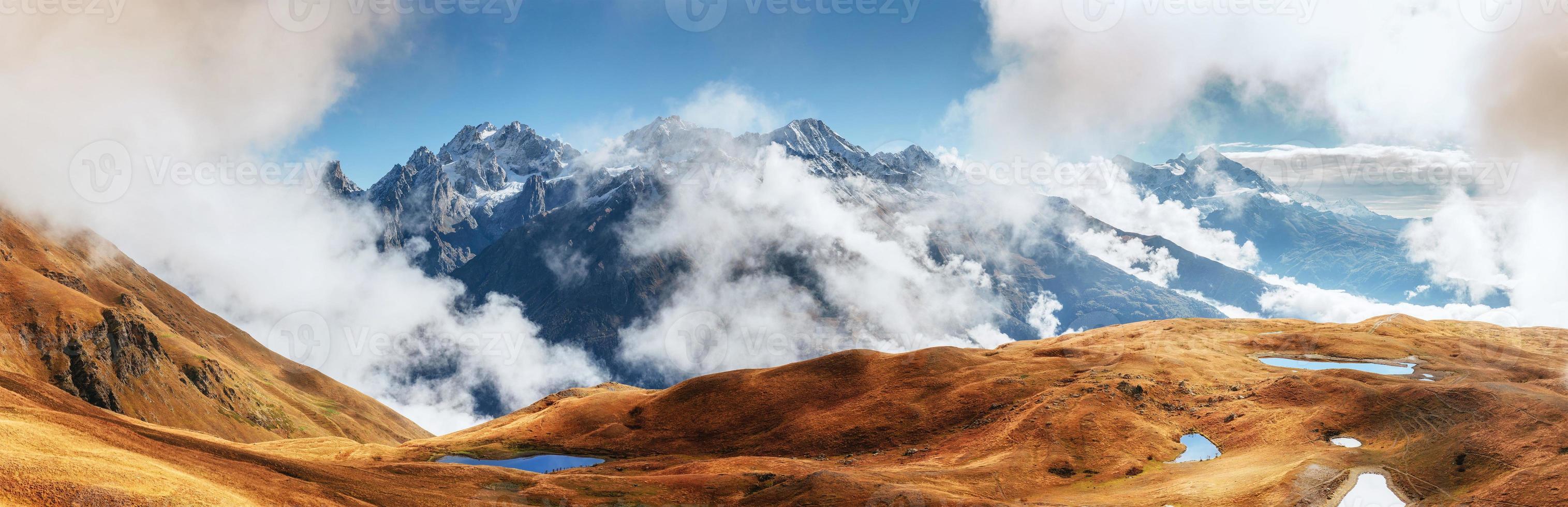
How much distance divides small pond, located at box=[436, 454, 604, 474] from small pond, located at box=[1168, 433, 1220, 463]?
268ft

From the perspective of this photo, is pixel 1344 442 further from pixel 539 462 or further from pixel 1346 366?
pixel 539 462

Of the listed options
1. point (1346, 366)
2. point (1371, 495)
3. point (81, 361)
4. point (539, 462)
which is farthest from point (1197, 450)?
point (81, 361)

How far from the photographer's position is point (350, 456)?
114438 millimetres

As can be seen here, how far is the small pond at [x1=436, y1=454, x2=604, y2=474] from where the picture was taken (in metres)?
110

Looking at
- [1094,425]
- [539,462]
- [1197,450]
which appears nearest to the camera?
[1197,450]

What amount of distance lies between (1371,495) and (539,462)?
107m

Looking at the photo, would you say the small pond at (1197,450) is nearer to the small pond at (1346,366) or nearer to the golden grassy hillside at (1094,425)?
the golden grassy hillside at (1094,425)

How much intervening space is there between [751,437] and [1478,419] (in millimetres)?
88145

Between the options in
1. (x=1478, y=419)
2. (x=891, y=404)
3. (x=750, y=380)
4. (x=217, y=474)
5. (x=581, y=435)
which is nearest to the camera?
(x=217, y=474)

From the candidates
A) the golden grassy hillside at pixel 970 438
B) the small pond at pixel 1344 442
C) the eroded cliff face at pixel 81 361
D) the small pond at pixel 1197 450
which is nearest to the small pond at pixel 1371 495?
the golden grassy hillside at pixel 970 438

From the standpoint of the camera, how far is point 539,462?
11325 centimetres

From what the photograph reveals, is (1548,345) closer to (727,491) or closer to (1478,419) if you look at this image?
(1478,419)

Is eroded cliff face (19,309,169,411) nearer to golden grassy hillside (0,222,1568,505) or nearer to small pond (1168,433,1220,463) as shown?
golden grassy hillside (0,222,1568,505)

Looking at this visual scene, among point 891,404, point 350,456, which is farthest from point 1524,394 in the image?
Answer: point 350,456
